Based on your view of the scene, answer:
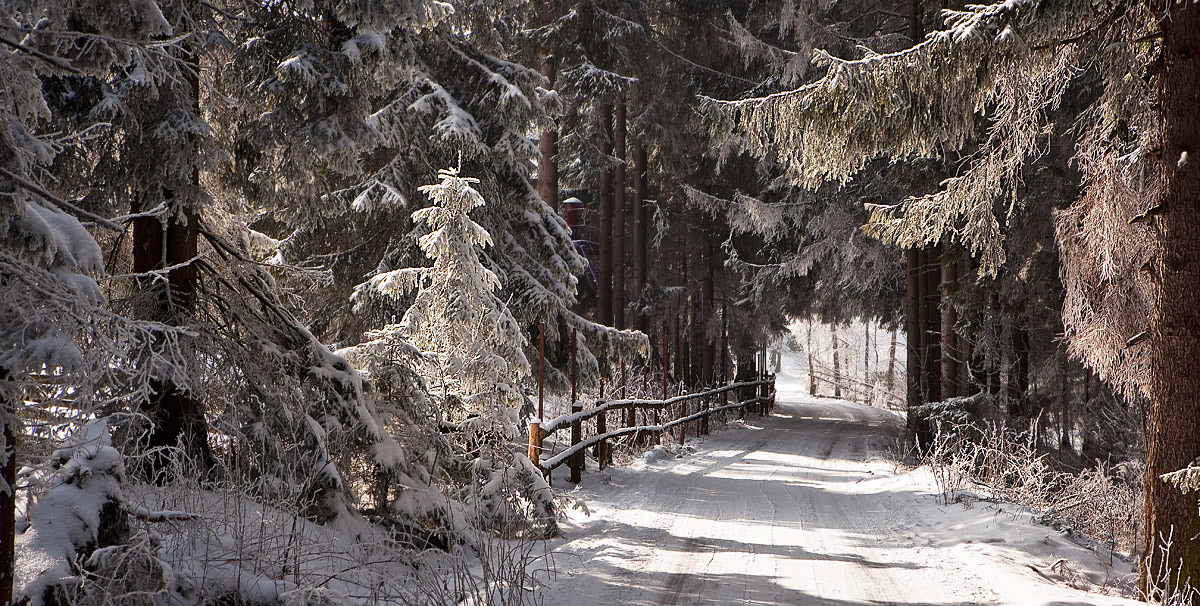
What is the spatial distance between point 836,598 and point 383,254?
8.66 meters

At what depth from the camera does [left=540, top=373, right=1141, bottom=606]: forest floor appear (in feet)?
20.6

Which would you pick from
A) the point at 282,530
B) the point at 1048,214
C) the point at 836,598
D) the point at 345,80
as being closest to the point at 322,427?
the point at 282,530

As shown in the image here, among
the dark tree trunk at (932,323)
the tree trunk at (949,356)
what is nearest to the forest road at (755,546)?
the tree trunk at (949,356)

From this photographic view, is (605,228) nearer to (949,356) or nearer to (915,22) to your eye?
(915,22)

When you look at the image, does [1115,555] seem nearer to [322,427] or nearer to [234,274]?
[322,427]

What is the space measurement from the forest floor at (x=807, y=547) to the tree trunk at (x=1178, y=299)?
0.77 m

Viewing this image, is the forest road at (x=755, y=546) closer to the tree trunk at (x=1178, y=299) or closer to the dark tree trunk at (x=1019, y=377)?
the tree trunk at (x=1178, y=299)

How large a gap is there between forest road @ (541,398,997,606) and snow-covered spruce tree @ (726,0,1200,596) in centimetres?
208

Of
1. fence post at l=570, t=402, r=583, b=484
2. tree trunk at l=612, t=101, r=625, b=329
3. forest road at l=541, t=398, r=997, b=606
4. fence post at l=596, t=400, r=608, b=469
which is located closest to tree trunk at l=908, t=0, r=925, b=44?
tree trunk at l=612, t=101, r=625, b=329

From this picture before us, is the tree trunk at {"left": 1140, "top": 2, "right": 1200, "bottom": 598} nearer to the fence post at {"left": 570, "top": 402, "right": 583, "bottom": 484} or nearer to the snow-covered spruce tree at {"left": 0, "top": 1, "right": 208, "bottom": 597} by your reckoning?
the fence post at {"left": 570, "top": 402, "right": 583, "bottom": 484}

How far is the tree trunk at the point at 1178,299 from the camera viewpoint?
6.41m

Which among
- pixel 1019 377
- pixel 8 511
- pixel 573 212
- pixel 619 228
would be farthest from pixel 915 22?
pixel 8 511

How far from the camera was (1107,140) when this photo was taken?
7961mm

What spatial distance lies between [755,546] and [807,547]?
0.54 metres
